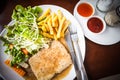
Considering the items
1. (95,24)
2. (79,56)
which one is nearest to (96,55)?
(79,56)

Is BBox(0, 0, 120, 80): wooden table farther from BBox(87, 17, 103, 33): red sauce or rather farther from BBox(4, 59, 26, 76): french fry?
BBox(4, 59, 26, 76): french fry

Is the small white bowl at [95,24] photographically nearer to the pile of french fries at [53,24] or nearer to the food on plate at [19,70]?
the pile of french fries at [53,24]

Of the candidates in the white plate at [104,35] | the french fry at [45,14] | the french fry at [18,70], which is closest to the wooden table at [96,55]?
the white plate at [104,35]

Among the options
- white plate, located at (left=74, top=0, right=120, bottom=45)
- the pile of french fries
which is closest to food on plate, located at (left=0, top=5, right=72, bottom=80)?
the pile of french fries

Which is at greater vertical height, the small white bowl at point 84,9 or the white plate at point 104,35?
Result: the small white bowl at point 84,9

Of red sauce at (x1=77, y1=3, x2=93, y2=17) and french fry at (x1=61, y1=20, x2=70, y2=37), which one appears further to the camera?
red sauce at (x1=77, y1=3, x2=93, y2=17)
